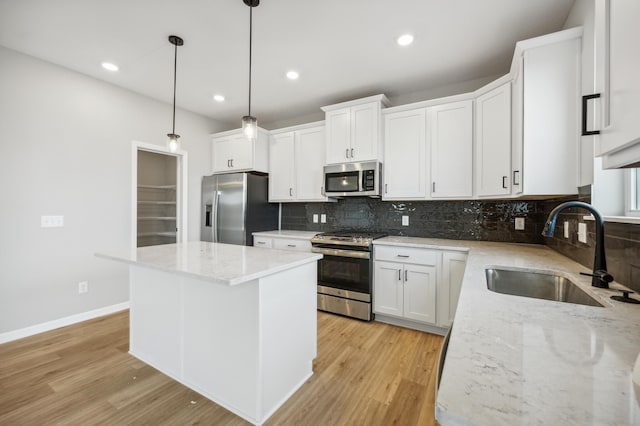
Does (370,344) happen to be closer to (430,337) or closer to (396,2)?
(430,337)

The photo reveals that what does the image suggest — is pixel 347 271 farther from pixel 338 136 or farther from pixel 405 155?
pixel 338 136

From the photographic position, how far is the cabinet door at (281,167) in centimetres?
387

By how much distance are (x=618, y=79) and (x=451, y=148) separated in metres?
2.24

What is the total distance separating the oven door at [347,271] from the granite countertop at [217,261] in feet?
3.70

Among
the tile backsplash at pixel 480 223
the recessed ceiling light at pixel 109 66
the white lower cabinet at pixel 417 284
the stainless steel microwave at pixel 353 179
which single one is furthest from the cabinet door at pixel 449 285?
the recessed ceiling light at pixel 109 66

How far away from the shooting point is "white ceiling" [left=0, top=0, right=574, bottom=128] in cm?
194

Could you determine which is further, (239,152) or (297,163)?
(239,152)

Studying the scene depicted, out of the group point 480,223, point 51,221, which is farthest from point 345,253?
point 51,221

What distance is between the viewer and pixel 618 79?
0.67 m

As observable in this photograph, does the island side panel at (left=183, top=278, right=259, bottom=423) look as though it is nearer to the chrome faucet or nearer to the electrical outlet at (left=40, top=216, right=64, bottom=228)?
the chrome faucet

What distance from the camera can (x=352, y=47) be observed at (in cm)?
240

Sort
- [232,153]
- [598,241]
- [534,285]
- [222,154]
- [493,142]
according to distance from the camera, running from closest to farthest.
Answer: [598,241], [534,285], [493,142], [232,153], [222,154]

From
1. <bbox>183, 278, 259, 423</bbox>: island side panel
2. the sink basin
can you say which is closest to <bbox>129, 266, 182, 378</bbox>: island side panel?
<bbox>183, 278, 259, 423</bbox>: island side panel

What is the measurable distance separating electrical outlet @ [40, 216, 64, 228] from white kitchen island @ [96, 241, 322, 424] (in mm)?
1411
